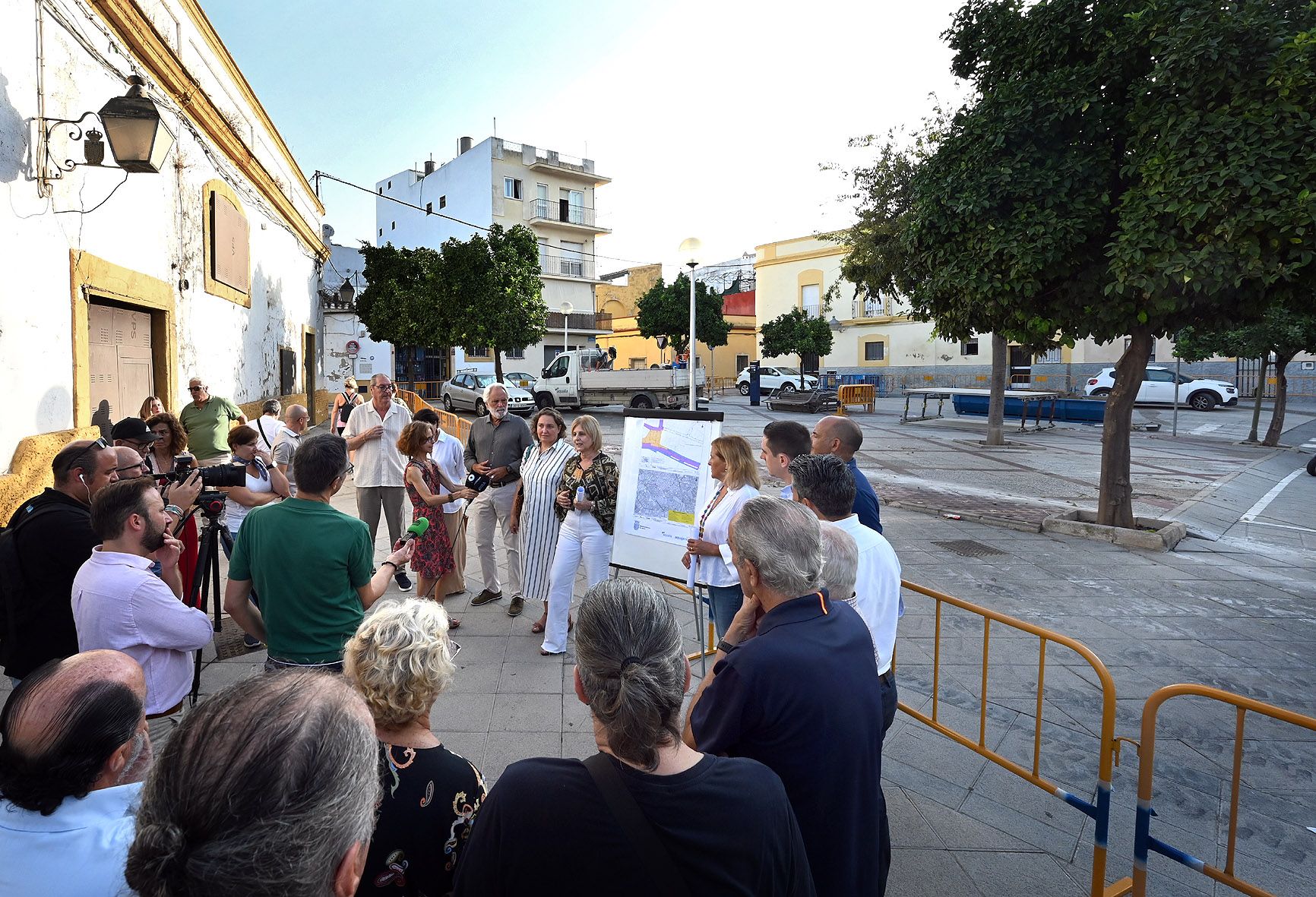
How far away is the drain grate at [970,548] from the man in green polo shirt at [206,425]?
7.58 meters

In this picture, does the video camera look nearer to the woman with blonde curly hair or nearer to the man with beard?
the man with beard

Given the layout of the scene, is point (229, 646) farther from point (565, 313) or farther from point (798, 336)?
point (565, 313)

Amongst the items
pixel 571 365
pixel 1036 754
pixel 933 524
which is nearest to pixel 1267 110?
pixel 933 524

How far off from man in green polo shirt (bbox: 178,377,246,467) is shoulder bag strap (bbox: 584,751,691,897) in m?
7.06

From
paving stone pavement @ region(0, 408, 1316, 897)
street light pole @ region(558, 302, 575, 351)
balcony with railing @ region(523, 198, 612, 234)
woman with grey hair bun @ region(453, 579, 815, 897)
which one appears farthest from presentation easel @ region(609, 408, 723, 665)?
balcony with railing @ region(523, 198, 612, 234)

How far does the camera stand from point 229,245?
38.4 ft

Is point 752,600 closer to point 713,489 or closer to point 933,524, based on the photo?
point 713,489

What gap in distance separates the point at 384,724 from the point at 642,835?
0.80m

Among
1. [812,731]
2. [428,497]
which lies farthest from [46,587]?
[812,731]

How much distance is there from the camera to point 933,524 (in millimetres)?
9797

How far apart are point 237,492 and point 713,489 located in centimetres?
302

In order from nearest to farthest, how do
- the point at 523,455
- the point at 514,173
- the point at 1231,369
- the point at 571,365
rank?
the point at 523,455 → the point at 571,365 → the point at 1231,369 → the point at 514,173

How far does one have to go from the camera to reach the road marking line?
1073 cm

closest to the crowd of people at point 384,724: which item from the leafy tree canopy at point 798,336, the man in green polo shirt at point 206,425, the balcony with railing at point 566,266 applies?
the man in green polo shirt at point 206,425
